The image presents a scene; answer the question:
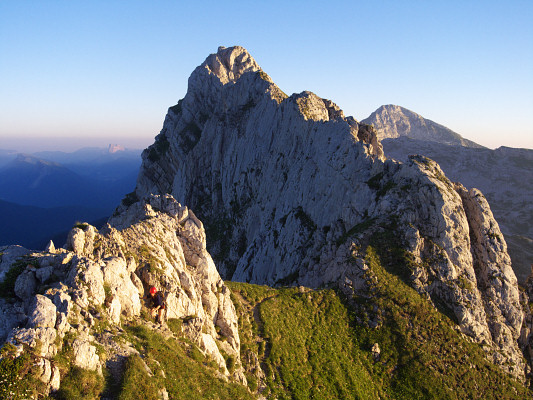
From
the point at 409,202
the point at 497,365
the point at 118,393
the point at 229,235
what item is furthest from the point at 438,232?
the point at 229,235

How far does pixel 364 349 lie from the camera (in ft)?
100

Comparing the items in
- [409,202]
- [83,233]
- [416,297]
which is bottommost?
[416,297]

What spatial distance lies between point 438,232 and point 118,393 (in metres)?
35.9

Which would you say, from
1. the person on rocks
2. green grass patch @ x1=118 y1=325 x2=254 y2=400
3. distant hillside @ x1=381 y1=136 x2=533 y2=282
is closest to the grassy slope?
green grass patch @ x1=118 y1=325 x2=254 y2=400

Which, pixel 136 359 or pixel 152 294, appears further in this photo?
pixel 152 294

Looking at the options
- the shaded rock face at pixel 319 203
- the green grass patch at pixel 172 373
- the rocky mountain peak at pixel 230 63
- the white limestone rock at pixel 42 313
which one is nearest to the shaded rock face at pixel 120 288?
the white limestone rock at pixel 42 313

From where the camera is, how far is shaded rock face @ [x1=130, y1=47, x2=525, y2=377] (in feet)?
115

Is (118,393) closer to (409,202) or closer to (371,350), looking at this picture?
(371,350)

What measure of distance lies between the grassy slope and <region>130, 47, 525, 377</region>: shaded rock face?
257 cm

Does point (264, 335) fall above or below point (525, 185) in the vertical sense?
below

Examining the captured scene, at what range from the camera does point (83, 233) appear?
70.8 feet

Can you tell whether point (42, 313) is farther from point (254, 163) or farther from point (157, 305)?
point (254, 163)

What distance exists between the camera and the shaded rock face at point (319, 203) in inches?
1374

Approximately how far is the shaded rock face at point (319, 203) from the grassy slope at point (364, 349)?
2.57 m
